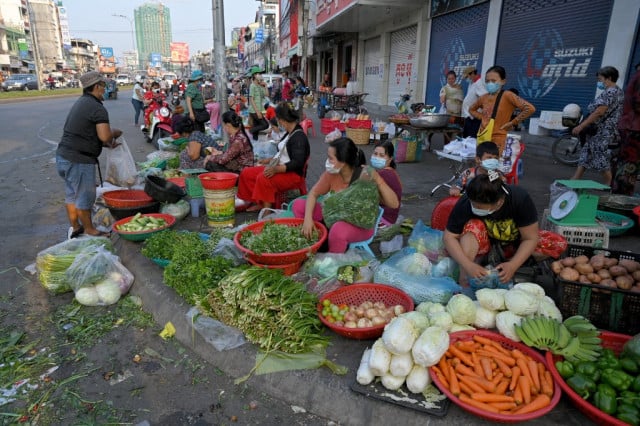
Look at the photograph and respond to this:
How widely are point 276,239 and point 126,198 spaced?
273 centimetres

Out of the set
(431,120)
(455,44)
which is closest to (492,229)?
(431,120)

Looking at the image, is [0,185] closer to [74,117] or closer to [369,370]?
[74,117]

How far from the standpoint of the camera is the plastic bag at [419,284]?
3.03 m

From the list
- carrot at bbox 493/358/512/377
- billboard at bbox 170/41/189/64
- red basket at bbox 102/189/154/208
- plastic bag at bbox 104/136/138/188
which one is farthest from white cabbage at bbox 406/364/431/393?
billboard at bbox 170/41/189/64

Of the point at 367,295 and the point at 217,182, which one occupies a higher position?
the point at 217,182

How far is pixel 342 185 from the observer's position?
13.0 feet

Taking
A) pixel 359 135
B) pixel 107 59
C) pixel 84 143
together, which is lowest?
pixel 359 135

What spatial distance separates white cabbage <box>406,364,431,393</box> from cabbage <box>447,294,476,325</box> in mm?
487

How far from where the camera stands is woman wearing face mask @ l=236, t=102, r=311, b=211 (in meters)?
4.95

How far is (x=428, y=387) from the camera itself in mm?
2369

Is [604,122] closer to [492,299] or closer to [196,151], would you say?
[492,299]

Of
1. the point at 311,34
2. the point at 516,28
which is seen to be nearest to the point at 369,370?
the point at 516,28

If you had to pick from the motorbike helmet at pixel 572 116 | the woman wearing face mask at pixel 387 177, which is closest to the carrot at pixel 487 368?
the woman wearing face mask at pixel 387 177

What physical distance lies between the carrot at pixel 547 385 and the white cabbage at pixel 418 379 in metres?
0.60
